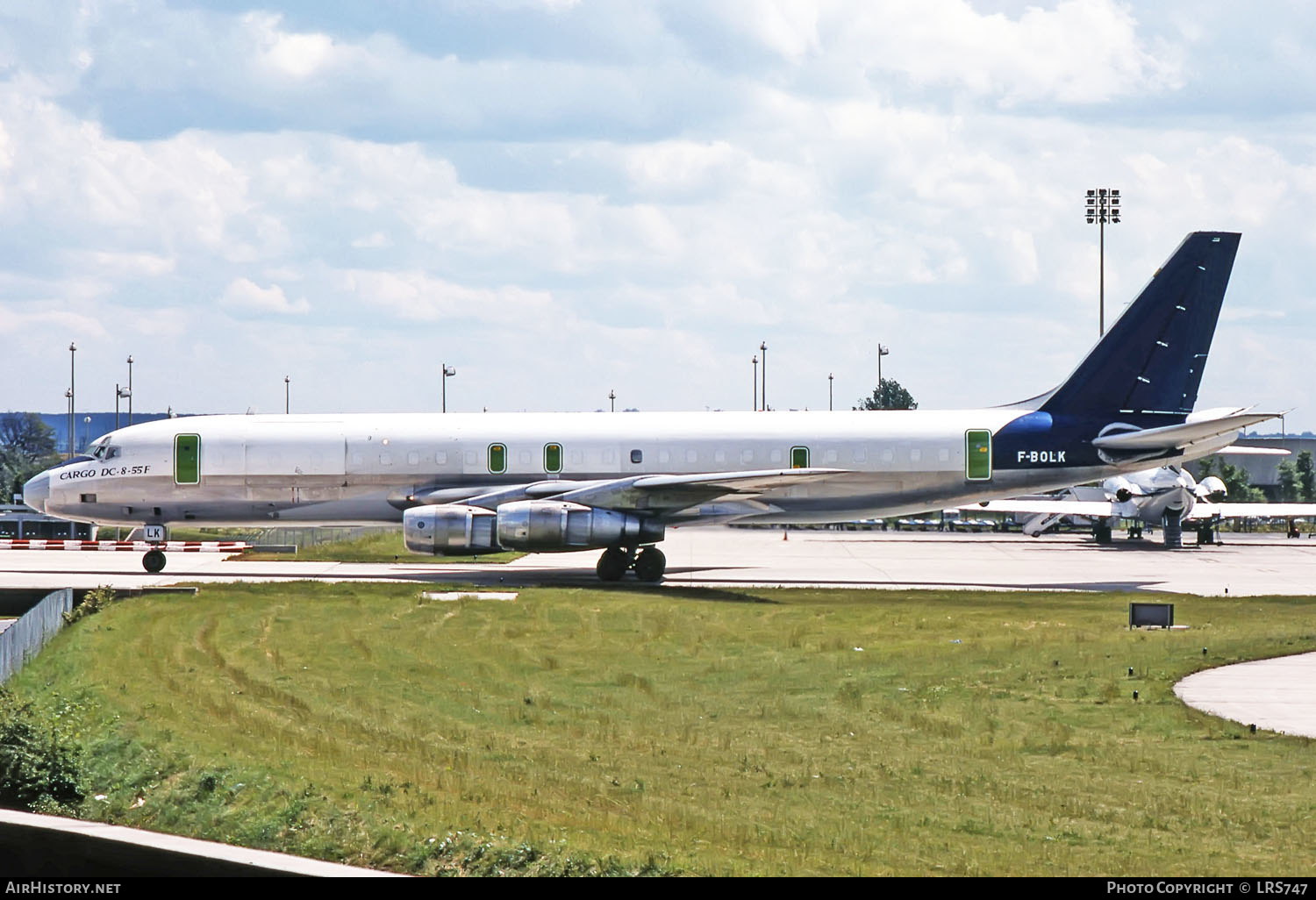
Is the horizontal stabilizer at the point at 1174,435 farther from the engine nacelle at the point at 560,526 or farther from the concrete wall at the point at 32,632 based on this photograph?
the concrete wall at the point at 32,632

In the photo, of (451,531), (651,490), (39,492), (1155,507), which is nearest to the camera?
(451,531)

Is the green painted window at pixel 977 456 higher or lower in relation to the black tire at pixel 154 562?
higher

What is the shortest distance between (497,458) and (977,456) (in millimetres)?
12267

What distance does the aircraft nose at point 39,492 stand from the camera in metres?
39.1

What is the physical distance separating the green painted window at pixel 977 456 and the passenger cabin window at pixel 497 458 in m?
11.8

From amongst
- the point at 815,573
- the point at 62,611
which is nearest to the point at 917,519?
the point at 815,573

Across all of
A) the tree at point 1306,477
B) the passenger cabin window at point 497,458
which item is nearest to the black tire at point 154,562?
the passenger cabin window at point 497,458

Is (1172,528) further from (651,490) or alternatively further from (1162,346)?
(651,490)

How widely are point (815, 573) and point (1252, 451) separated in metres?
28.2

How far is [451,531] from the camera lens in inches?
1344

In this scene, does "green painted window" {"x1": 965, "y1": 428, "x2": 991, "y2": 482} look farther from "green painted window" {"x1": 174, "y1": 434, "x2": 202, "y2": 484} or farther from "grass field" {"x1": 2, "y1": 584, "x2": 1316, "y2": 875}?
"green painted window" {"x1": 174, "y1": 434, "x2": 202, "y2": 484}

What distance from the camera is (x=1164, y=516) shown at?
196ft

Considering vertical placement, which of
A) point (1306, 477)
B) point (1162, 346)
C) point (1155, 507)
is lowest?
point (1155, 507)

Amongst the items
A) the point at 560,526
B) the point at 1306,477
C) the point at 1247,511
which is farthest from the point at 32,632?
the point at 1306,477
